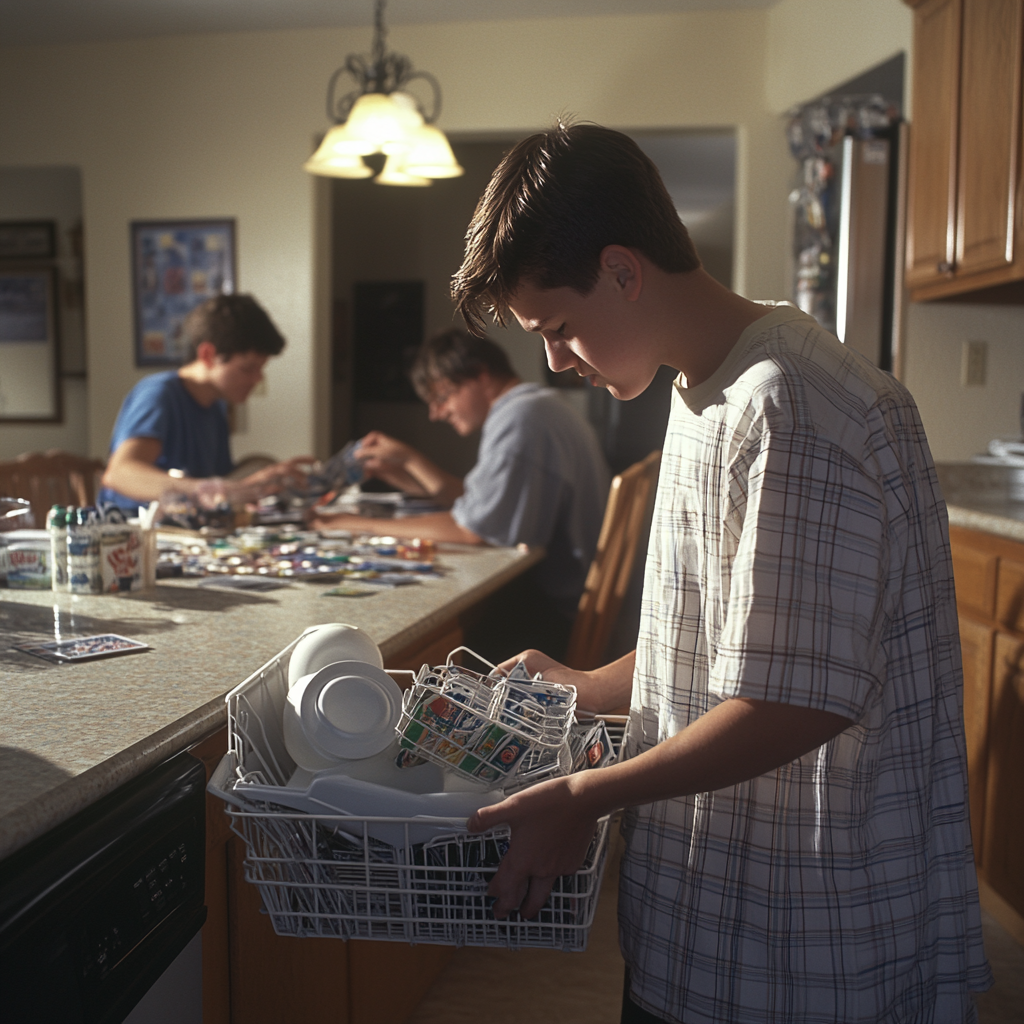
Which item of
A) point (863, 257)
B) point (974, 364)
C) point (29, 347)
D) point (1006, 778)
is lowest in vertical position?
point (1006, 778)

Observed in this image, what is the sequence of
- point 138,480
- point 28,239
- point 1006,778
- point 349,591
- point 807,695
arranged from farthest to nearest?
point 28,239, point 138,480, point 1006,778, point 349,591, point 807,695

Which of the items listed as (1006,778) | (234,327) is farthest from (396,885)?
(234,327)

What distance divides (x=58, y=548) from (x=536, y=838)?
1.22 metres

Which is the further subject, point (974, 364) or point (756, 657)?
point (974, 364)

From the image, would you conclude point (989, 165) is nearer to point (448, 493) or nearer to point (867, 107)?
point (867, 107)

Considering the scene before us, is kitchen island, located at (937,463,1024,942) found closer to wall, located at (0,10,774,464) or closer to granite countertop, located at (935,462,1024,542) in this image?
granite countertop, located at (935,462,1024,542)

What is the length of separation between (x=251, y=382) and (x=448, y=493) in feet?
2.46

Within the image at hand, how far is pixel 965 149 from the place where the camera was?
278 centimetres

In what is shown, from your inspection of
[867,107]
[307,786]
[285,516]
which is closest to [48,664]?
[307,786]

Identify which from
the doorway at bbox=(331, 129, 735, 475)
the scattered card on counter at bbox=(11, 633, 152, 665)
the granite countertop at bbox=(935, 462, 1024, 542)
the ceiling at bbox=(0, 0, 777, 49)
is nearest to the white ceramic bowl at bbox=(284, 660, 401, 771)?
the scattered card on counter at bbox=(11, 633, 152, 665)

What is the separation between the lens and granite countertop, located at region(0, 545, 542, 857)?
85 cm

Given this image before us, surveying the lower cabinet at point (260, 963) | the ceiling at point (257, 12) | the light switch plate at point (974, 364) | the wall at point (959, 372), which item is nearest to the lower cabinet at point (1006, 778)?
the wall at point (959, 372)

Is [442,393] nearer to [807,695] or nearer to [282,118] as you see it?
[282,118]

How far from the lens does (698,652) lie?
908mm
